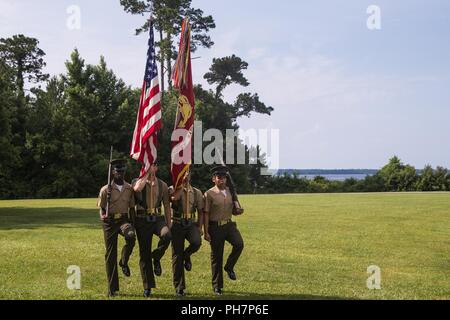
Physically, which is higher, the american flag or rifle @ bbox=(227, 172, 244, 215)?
the american flag

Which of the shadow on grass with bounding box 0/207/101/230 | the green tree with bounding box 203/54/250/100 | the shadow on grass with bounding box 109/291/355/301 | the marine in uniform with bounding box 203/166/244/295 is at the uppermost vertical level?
the green tree with bounding box 203/54/250/100

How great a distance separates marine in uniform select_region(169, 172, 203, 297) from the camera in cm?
990

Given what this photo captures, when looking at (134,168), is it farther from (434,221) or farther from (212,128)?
(434,221)

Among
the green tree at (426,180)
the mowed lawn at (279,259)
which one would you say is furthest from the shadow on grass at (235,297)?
the green tree at (426,180)

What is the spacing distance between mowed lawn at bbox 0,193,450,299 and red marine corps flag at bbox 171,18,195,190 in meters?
2.45

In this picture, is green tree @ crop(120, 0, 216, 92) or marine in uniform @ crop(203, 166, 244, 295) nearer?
marine in uniform @ crop(203, 166, 244, 295)

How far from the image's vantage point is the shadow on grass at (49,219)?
885 inches

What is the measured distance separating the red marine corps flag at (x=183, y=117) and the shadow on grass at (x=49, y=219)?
12825mm

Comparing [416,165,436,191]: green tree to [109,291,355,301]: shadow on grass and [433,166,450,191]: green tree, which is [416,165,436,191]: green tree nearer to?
[433,166,450,191]: green tree

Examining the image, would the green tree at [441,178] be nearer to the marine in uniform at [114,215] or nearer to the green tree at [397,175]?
the green tree at [397,175]

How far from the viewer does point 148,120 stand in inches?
403

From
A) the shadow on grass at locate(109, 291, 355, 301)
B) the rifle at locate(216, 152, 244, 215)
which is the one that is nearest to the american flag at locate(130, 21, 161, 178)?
the rifle at locate(216, 152, 244, 215)

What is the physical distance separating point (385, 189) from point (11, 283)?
178 feet

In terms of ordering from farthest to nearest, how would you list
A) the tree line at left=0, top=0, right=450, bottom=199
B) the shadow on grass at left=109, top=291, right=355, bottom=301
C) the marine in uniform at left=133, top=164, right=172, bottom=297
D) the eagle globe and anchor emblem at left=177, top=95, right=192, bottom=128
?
the tree line at left=0, top=0, right=450, bottom=199 → the eagle globe and anchor emblem at left=177, top=95, right=192, bottom=128 → the marine in uniform at left=133, top=164, right=172, bottom=297 → the shadow on grass at left=109, top=291, right=355, bottom=301
